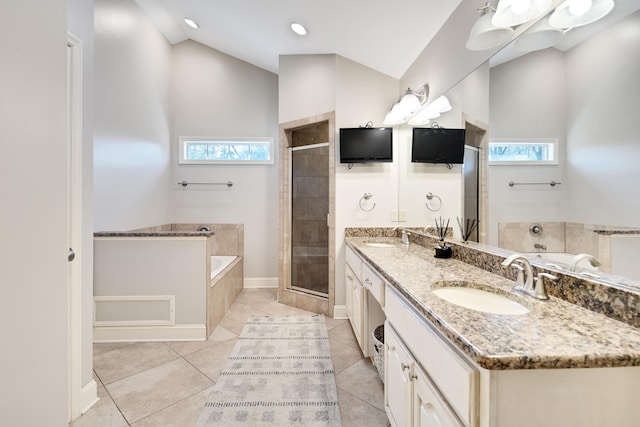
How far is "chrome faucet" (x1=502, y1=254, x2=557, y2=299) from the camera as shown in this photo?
1062 mm

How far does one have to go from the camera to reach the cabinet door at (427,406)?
83 cm

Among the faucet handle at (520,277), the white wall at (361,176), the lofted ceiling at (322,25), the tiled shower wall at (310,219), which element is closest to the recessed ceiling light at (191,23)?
the lofted ceiling at (322,25)

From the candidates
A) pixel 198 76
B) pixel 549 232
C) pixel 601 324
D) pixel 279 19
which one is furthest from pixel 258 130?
pixel 601 324

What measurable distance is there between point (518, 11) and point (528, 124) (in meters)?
0.52

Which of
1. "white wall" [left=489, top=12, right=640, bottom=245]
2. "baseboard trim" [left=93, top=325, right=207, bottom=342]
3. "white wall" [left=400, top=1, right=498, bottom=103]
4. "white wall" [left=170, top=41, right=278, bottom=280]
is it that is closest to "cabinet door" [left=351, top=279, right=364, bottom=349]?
"white wall" [left=489, top=12, right=640, bottom=245]

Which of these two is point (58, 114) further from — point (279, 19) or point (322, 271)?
point (322, 271)

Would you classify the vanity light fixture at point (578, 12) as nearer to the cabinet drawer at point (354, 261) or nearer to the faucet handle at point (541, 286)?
the faucet handle at point (541, 286)

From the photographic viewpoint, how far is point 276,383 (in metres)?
1.85

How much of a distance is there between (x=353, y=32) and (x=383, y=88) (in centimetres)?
65

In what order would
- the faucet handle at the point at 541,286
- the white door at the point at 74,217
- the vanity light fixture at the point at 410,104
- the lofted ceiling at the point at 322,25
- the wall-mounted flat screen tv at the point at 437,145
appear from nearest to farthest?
1. the faucet handle at the point at 541,286
2. the white door at the point at 74,217
3. the wall-mounted flat screen tv at the point at 437,145
4. the lofted ceiling at the point at 322,25
5. the vanity light fixture at the point at 410,104

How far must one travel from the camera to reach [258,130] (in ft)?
13.1

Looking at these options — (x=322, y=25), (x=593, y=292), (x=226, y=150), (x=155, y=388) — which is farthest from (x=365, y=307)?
(x=226, y=150)

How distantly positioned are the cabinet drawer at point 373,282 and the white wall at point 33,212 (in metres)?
1.35

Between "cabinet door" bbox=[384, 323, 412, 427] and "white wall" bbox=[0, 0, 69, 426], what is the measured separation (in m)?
1.13
